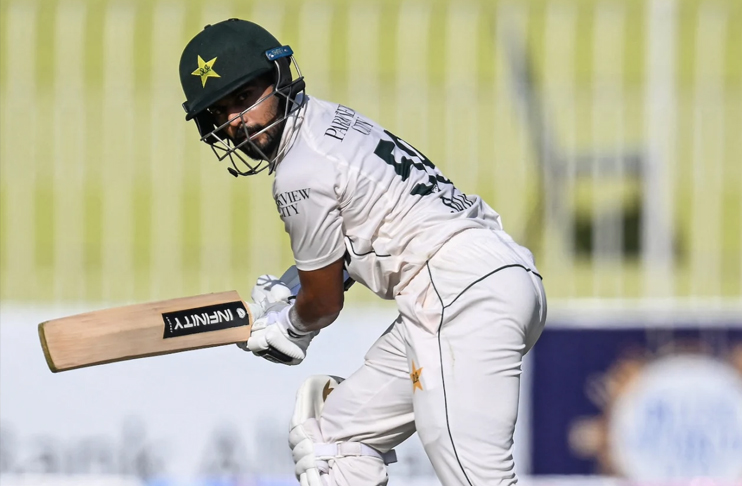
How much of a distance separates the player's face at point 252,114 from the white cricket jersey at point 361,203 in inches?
2.0

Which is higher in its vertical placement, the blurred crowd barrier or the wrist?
the blurred crowd barrier

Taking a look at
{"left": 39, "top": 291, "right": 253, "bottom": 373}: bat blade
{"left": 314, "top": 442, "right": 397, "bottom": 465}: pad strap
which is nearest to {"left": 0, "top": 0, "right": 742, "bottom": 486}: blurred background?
{"left": 39, "top": 291, "right": 253, "bottom": 373}: bat blade

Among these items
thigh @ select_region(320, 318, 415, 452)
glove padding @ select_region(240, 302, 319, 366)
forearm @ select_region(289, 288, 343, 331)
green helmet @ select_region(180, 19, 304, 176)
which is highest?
green helmet @ select_region(180, 19, 304, 176)

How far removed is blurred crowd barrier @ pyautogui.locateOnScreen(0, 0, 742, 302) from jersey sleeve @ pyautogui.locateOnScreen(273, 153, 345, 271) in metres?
2.56

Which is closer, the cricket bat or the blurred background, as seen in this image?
the cricket bat

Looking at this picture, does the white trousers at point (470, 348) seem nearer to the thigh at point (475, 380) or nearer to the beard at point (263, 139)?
the thigh at point (475, 380)

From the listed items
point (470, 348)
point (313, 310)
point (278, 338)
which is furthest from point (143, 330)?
point (470, 348)

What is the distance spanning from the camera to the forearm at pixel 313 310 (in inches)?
130

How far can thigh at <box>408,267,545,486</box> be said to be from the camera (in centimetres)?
312

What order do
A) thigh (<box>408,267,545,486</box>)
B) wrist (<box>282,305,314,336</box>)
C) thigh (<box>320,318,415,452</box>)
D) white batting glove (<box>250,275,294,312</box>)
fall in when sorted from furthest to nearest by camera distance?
white batting glove (<box>250,275,294,312</box>) → thigh (<box>320,318,415,452</box>) → wrist (<box>282,305,314,336</box>) → thigh (<box>408,267,545,486</box>)

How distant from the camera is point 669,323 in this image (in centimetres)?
534

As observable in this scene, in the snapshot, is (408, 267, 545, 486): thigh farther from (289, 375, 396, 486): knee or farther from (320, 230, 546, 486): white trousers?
(289, 375, 396, 486): knee

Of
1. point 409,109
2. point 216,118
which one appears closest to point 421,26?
point 409,109

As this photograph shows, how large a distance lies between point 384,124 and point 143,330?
2.52 m
